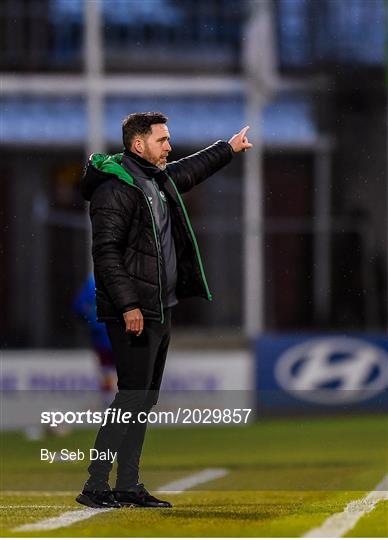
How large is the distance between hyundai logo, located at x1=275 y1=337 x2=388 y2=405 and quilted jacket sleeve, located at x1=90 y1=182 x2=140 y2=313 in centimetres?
912

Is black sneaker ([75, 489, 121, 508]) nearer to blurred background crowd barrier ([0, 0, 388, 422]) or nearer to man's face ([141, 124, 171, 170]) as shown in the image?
man's face ([141, 124, 171, 170])

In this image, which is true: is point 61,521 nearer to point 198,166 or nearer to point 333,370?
point 198,166

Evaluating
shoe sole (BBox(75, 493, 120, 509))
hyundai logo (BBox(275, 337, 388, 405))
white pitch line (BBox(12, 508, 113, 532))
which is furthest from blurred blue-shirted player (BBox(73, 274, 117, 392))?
white pitch line (BBox(12, 508, 113, 532))

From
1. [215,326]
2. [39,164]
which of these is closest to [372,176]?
[215,326]

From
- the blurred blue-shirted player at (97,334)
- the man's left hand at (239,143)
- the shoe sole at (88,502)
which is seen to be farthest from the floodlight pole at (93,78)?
the shoe sole at (88,502)

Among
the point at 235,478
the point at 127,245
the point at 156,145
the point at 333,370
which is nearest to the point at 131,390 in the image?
the point at 127,245

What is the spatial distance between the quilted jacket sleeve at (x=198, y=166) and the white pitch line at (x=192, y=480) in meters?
2.05

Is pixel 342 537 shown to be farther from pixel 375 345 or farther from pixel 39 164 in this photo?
pixel 39 164

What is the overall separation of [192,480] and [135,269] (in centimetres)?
291

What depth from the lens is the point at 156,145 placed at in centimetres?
737

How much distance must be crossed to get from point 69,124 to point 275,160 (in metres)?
2.05

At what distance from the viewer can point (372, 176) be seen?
18.4 metres

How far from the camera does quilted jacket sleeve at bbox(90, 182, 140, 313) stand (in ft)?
23.6

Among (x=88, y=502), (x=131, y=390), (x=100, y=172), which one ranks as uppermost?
(x=100, y=172)
